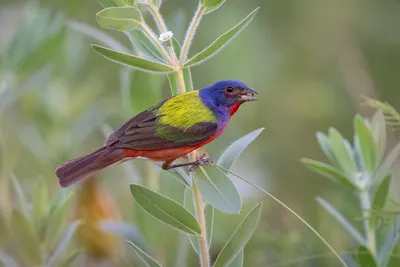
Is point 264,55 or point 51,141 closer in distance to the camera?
point 51,141

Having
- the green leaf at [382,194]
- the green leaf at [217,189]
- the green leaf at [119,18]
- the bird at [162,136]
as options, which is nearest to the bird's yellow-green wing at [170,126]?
the bird at [162,136]

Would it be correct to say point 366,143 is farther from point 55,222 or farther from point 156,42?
point 55,222

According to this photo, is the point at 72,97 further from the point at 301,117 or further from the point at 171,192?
the point at 301,117

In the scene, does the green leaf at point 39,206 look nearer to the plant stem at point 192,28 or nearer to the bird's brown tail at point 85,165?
the bird's brown tail at point 85,165

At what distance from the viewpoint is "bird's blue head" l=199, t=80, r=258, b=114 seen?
1358mm

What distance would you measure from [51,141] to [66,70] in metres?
0.28

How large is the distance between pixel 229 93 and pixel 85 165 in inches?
12.9

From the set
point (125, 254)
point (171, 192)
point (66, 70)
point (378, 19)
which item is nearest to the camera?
point (171, 192)

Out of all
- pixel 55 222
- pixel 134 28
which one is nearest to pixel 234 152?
pixel 134 28

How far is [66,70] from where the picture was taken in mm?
2328

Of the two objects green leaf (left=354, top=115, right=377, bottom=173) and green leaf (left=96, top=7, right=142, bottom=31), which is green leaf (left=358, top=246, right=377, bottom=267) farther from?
green leaf (left=96, top=7, right=142, bottom=31)

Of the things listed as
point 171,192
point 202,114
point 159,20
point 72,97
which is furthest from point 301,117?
point 159,20

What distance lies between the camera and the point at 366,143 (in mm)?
1403

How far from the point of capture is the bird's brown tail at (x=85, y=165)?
1.25 m
